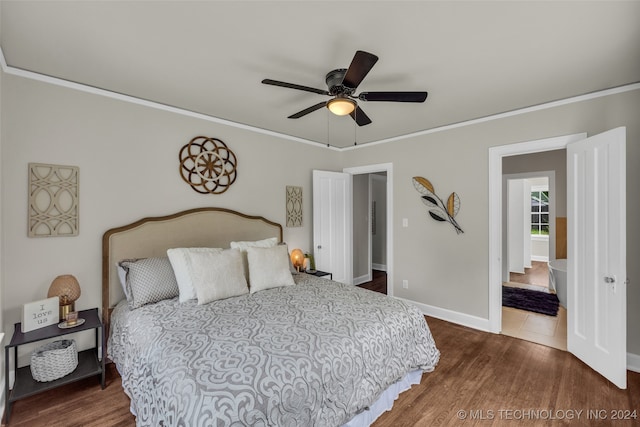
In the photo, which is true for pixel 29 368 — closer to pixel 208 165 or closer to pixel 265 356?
pixel 265 356

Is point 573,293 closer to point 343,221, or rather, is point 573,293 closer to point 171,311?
point 343,221

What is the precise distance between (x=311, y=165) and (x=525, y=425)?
3.68 metres

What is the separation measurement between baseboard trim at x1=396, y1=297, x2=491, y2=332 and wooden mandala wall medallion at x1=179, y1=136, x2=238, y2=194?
3.09 m

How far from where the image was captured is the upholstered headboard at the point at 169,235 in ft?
8.44

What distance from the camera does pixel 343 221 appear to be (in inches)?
181

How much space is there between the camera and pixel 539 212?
7566mm

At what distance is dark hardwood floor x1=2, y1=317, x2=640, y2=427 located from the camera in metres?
1.94

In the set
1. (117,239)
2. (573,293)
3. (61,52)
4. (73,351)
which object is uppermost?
(61,52)

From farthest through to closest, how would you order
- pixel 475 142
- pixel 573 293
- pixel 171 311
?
pixel 475 142
pixel 573 293
pixel 171 311

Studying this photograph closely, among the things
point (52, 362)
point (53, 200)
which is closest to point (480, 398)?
point (52, 362)

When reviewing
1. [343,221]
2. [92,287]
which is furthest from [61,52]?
[343,221]

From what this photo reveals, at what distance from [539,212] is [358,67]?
814 cm

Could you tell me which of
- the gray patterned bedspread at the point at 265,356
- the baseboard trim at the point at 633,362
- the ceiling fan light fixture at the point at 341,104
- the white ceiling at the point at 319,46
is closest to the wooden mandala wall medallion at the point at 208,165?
the white ceiling at the point at 319,46

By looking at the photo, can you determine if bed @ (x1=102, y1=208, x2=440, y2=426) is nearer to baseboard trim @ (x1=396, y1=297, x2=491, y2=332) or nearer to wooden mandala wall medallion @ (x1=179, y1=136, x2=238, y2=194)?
wooden mandala wall medallion @ (x1=179, y1=136, x2=238, y2=194)
